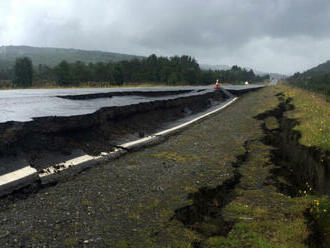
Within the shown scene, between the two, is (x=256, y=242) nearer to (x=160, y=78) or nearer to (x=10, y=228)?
(x=10, y=228)

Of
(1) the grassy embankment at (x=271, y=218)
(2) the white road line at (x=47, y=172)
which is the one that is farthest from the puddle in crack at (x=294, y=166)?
(2) the white road line at (x=47, y=172)

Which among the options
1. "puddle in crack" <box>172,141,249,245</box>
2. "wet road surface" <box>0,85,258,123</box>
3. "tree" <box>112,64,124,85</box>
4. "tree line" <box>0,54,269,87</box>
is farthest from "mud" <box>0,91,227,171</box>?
"tree" <box>112,64,124,85</box>

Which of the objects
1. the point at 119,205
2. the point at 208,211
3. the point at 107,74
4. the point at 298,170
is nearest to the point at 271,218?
the point at 208,211

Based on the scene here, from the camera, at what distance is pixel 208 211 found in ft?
14.9

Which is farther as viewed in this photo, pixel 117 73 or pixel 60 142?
pixel 117 73

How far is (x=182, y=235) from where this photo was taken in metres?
3.69

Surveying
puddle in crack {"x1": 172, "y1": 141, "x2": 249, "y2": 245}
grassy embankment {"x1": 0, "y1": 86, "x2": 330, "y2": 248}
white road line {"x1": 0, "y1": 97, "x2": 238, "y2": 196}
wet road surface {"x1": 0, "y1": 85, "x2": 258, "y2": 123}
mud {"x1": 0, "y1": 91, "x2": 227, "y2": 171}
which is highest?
wet road surface {"x1": 0, "y1": 85, "x2": 258, "y2": 123}

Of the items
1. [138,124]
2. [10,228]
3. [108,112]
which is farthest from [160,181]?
[138,124]

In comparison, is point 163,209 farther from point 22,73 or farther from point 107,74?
point 22,73

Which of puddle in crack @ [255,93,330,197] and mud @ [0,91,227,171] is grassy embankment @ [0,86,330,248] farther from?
mud @ [0,91,227,171]

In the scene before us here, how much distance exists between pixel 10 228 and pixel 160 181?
2566mm

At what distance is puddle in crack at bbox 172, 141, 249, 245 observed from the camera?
3965 mm

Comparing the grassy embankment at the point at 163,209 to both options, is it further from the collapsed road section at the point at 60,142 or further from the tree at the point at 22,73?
the tree at the point at 22,73

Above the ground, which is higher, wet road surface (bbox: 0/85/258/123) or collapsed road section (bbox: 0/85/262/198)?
wet road surface (bbox: 0/85/258/123)
